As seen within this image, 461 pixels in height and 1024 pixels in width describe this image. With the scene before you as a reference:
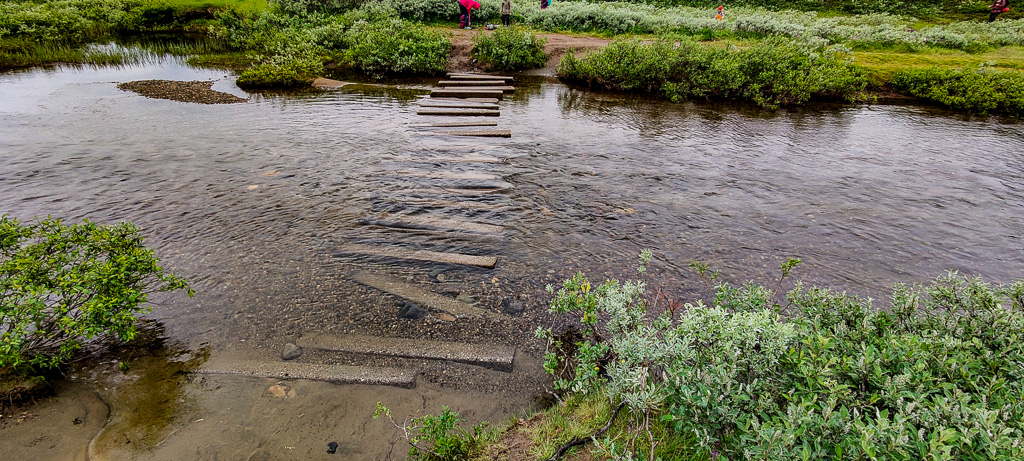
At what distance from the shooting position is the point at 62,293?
12.9 feet

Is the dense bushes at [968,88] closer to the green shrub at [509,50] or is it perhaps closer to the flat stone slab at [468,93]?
the green shrub at [509,50]

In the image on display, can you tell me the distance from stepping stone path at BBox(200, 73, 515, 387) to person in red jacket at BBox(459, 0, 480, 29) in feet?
42.8

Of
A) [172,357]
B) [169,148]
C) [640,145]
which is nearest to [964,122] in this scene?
[640,145]

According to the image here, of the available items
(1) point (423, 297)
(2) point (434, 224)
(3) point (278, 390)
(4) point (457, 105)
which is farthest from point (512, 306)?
(4) point (457, 105)

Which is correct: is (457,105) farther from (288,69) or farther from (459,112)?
(288,69)

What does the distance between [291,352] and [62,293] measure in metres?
1.92

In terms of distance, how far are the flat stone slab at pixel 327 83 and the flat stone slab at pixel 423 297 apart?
11.5 m

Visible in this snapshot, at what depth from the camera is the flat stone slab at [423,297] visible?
5.07 metres

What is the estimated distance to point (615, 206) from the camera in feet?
24.7

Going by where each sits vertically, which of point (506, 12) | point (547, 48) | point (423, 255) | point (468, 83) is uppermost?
point (506, 12)

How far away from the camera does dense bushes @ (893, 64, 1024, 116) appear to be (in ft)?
43.6

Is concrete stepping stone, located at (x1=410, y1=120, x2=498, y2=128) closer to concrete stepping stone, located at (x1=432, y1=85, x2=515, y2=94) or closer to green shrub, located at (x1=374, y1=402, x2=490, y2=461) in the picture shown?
concrete stepping stone, located at (x1=432, y1=85, x2=515, y2=94)

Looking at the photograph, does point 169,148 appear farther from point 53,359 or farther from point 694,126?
point 694,126

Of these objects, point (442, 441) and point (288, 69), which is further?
point (288, 69)
